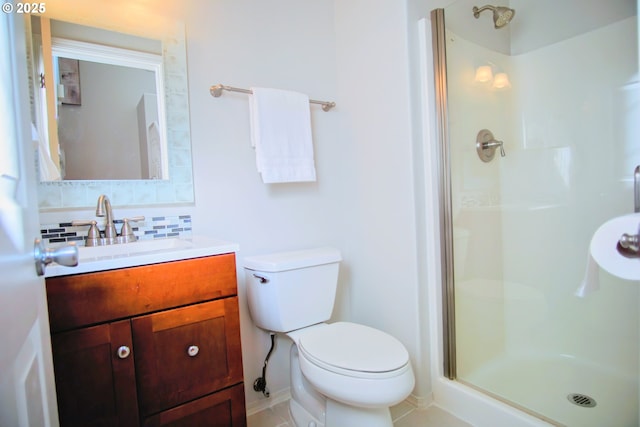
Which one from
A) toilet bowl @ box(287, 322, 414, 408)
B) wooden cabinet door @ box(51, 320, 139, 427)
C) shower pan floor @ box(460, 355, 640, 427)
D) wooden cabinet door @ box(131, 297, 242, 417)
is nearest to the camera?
wooden cabinet door @ box(51, 320, 139, 427)

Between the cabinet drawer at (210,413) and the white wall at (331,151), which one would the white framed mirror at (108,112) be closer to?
the white wall at (331,151)

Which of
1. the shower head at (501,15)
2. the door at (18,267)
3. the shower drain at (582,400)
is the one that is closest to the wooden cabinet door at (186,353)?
the door at (18,267)

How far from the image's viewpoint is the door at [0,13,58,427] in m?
0.35

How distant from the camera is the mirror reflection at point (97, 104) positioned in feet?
4.01

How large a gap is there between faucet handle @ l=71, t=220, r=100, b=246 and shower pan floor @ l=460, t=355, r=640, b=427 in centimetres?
164

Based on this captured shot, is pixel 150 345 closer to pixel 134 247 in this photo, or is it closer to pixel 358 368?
pixel 134 247

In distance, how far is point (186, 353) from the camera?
1.06 meters

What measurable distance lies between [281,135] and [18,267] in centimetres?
129

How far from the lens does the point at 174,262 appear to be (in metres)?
1.03

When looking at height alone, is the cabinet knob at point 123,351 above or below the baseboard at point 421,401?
above

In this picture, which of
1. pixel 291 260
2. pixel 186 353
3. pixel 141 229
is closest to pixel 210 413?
pixel 186 353

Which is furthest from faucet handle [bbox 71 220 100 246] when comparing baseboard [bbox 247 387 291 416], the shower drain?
the shower drain

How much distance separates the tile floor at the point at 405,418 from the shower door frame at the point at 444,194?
6.9 inches

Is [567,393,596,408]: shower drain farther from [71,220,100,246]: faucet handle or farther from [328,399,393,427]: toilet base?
[71,220,100,246]: faucet handle
